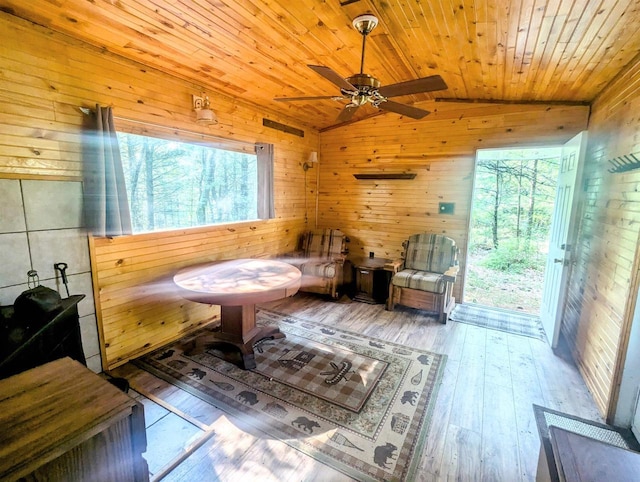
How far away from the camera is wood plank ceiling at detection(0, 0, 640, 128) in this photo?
6.22 feet

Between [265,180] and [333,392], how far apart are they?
8.59 ft

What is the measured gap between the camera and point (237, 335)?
2.74 m

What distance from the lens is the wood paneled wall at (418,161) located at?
3.71 metres

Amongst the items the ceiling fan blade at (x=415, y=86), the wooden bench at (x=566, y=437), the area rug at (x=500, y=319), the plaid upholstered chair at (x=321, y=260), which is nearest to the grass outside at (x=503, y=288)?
the area rug at (x=500, y=319)

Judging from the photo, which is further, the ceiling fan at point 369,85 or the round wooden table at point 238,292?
the round wooden table at point 238,292

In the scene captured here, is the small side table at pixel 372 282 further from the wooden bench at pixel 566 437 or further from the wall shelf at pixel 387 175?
the wooden bench at pixel 566 437

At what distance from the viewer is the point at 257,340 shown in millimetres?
2814

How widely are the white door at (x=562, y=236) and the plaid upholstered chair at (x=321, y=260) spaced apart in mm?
2420

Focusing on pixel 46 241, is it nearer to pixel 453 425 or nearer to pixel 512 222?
Answer: pixel 453 425

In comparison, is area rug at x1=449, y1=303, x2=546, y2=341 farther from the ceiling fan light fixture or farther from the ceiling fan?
the ceiling fan light fixture

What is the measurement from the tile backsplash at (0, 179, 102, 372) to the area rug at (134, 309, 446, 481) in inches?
29.5

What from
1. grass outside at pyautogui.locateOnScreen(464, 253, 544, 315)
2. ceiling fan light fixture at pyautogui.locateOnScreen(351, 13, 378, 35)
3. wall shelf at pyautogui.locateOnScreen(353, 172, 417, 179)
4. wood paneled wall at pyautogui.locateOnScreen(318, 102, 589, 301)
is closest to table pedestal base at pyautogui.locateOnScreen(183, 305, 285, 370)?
ceiling fan light fixture at pyautogui.locateOnScreen(351, 13, 378, 35)

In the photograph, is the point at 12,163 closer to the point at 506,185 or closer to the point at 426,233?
the point at 426,233

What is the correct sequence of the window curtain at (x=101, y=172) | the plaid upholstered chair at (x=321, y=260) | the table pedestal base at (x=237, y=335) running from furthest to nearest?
the plaid upholstered chair at (x=321, y=260) < the table pedestal base at (x=237, y=335) < the window curtain at (x=101, y=172)
